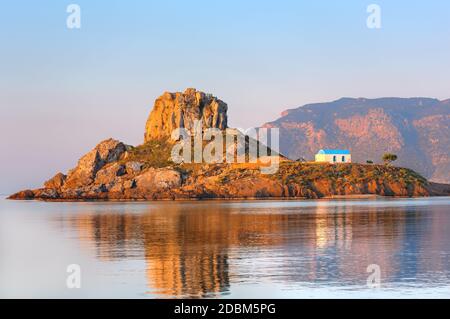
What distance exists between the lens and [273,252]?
54.3m

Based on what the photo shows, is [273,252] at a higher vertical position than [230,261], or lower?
lower

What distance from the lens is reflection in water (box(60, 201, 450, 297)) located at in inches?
1594

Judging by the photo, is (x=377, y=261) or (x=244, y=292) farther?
(x=377, y=261)

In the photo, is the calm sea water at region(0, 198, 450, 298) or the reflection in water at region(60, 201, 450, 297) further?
the reflection in water at region(60, 201, 450, 297)

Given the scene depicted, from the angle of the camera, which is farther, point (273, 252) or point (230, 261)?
point (273, 252)

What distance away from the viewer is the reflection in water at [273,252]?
133 ft

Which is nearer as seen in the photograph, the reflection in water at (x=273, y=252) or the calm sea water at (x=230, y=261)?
the calm sea water at (x=230, y=261)

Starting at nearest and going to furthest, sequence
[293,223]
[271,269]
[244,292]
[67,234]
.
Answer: [244,292] < [271,269] < [67,234] < [293,223]
